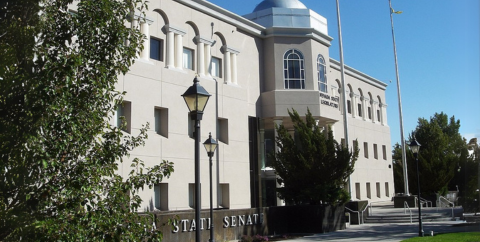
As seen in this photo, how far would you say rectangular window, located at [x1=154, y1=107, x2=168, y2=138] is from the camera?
81.8 ft

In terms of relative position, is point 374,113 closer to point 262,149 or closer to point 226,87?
point 262,149

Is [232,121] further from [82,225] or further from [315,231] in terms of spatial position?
[82,225]

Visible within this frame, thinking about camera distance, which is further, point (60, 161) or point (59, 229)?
point (60, 161)

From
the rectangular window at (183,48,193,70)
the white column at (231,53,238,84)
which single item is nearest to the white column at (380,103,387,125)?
the white column at (231,53,238,84)

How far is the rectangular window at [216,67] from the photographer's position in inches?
1141

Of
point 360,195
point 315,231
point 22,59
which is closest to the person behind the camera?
point 22,59

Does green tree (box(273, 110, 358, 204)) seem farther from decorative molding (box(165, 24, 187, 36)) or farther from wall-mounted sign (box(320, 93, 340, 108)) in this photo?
decorative molding (box(165, 24, 187, 36))

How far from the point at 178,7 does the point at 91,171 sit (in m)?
20.7

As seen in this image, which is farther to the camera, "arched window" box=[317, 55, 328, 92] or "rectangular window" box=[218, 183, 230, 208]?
"arched window" box=[317, 55, 328, 92]

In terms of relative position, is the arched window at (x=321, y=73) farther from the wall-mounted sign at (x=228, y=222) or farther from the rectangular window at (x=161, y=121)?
the rectangular window at (x=161, y=121)

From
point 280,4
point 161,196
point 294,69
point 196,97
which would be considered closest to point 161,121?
point 161,196

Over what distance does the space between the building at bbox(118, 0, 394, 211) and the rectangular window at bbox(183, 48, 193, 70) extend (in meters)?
0.06

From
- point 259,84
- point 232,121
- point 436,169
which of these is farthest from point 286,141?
point 436,169

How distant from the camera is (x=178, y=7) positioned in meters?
26.8
